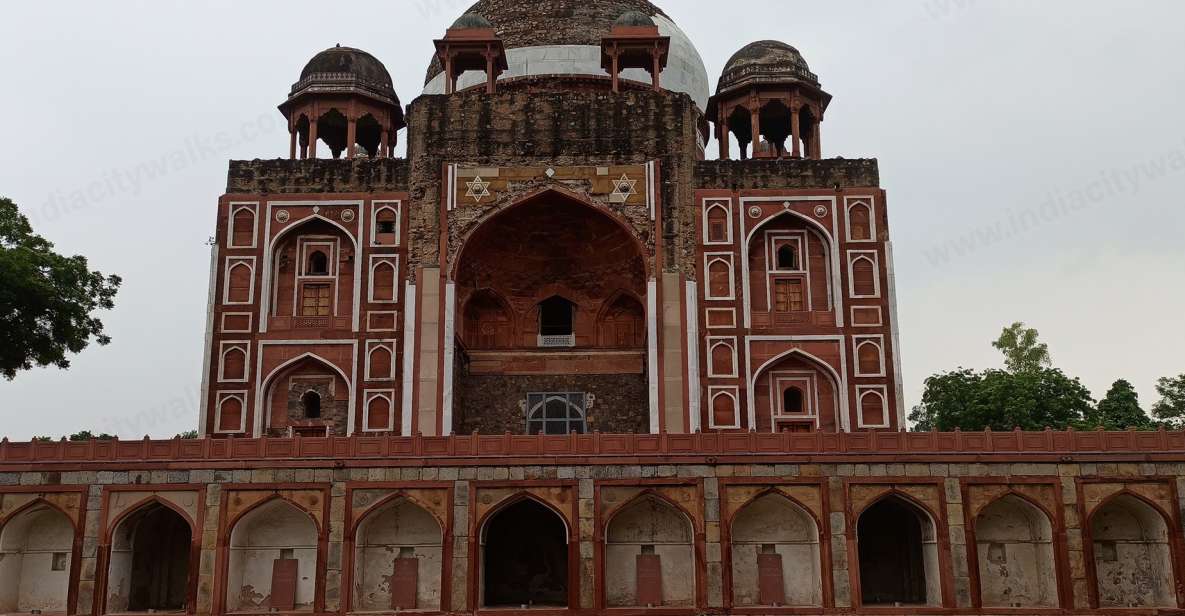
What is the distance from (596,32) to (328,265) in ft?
39.9

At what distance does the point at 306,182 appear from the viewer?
32031 millimetres

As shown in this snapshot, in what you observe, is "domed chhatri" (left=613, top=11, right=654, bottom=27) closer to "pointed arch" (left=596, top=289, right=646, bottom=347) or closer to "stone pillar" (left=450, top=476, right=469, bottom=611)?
"pointed arch" (left=596, top=289, right=646, bottom=347)

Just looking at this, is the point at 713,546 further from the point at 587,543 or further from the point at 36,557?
the point at 36,557

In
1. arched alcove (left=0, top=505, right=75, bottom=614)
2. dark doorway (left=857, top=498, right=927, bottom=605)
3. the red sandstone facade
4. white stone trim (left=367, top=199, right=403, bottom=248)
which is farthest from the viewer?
white stone trim (left=367, top=199, right=403, bottom=248)

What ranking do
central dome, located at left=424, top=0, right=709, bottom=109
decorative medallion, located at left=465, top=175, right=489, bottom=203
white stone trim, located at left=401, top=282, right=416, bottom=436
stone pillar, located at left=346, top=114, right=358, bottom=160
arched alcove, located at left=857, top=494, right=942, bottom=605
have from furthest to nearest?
central dome, located at left=424, top=0, right=709, bottom=109, stone pillar, located at left=346, top=114, right=358, bottom=160, decorative medallion, located at left=465, top=175, right=489, bottom=203, white stone trim, located at left=401, top=282, right=416, bottom=436, arched alcove, located at left=857, top=494, right=942, bottom=605

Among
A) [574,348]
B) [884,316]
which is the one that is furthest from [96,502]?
[884,316]

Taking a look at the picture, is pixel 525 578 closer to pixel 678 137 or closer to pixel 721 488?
pixel 721 488

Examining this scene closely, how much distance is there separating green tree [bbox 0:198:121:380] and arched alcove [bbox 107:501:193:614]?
7.10m

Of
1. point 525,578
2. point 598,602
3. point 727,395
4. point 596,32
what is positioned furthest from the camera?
point 596,32

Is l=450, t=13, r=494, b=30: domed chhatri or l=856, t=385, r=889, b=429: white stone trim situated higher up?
l=450, t=13, r=494, b=30: domed chhatri

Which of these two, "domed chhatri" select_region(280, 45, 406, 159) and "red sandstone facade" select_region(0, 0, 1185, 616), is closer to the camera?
"red sandstone facade" select_region(0, 0, 1185, 616)

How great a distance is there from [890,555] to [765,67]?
1480cm

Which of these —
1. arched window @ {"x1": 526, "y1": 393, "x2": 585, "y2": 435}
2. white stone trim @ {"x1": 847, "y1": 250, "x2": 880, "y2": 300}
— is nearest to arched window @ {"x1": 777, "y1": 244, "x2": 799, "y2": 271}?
white stone trim @ {"x1": 847, "y1": 250, "x2": 880, "y2": 300}

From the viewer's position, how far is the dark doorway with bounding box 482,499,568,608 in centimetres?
2694
